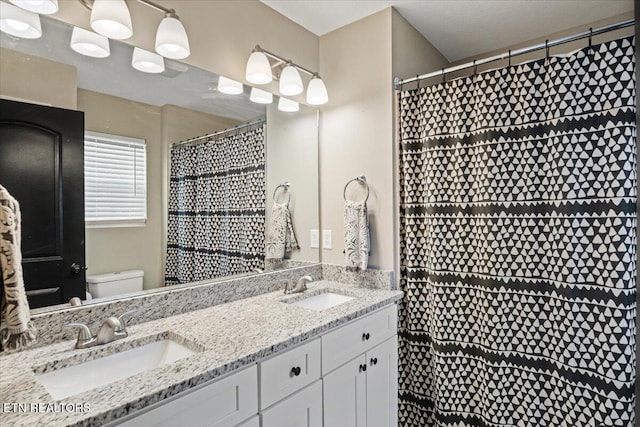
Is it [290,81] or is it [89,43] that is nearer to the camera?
[89,43]

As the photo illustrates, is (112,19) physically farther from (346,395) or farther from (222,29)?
(346,395)

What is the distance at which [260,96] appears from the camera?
6.57 feet

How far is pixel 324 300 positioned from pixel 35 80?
1624mm

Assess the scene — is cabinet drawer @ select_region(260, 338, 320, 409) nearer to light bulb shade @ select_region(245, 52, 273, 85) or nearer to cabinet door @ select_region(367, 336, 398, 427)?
cabinet door @ select_region(367, 336, 398, 427)

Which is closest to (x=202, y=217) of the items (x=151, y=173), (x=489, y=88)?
(x=151, y=173)

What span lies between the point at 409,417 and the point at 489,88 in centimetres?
191

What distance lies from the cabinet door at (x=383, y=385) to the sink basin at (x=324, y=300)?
33cm

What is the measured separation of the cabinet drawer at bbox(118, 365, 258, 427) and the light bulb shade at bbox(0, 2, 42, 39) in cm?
130

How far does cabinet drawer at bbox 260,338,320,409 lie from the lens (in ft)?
3.92

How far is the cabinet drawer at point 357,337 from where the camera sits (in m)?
1.47

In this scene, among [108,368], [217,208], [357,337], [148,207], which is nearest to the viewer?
[108,368]

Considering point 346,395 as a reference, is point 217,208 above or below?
above

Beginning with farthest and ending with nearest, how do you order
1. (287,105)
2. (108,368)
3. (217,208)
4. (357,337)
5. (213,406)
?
(287,105), (217,208), (357,337), (108,368), (213,406)

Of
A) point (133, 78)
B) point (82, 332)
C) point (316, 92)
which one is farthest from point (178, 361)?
point (316, 92)
